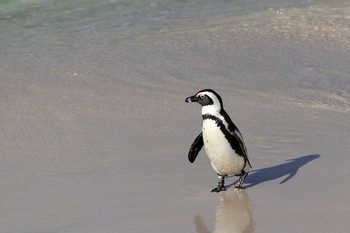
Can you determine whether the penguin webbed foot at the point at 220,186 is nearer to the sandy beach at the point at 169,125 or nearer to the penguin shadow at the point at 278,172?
the sandy beach at the point at 169,125

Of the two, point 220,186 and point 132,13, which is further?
point 132,13

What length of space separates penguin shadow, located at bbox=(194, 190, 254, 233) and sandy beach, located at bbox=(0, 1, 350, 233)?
0.01m

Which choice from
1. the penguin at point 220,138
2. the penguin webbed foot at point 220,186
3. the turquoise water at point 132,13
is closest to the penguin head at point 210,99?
the penguin at point 220,138

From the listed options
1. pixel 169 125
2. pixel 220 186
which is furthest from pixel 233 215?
pixel 169 125

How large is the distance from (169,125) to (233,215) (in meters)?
1.76

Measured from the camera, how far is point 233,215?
5.34 metres

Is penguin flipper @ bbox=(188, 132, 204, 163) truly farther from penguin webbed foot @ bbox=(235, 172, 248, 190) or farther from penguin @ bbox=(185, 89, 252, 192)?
penguin webbed foot @ bbox=(235, 172, 248, 190)

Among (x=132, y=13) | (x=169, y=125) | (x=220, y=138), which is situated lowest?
(x=132, y=13)

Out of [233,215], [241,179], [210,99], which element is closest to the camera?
[233,215]

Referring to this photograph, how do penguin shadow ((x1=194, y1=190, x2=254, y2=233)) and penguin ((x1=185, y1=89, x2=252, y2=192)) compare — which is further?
penguin ((x1=185, y1=89, x2=252, y2=192))

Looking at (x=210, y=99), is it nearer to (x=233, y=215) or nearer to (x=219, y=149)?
(x=219, y=149)

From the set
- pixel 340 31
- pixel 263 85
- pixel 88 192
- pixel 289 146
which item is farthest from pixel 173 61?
pixel 88 192

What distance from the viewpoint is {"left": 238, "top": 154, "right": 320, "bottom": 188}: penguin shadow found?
5.91m

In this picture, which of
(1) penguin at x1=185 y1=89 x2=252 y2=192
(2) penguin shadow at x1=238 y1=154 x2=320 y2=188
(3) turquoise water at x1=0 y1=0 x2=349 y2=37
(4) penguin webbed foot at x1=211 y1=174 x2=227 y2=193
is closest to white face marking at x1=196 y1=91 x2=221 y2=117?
(1) penguin at x1=185 y1=89 x2=252 y2=192
